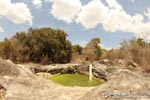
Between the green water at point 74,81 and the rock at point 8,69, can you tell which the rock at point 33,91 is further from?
the green water at point 74,81

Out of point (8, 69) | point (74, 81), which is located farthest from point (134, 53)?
point (8, 69)

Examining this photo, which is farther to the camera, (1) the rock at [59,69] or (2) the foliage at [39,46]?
(2) the foliage at [39,46]

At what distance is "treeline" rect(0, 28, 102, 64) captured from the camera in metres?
50.2

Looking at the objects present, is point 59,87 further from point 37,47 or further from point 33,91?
point 37,47

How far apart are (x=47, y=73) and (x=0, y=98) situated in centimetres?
2105

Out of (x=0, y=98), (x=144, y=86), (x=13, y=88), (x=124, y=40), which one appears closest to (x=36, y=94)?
(x=13, y=88)

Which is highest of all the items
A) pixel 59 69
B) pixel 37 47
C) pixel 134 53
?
pixel 37 47

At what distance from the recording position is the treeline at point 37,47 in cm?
5022

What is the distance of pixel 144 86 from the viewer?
23.7 ft

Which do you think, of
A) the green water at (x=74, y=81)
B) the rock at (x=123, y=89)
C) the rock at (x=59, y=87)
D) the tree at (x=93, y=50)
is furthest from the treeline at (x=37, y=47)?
the rock at (x=123, y=89)

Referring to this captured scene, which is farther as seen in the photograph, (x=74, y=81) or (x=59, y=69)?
(x=59, y=69)

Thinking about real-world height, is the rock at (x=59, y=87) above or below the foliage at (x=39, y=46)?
below

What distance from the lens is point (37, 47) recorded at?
165 ft

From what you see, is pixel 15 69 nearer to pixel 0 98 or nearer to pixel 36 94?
pixel 0 98
